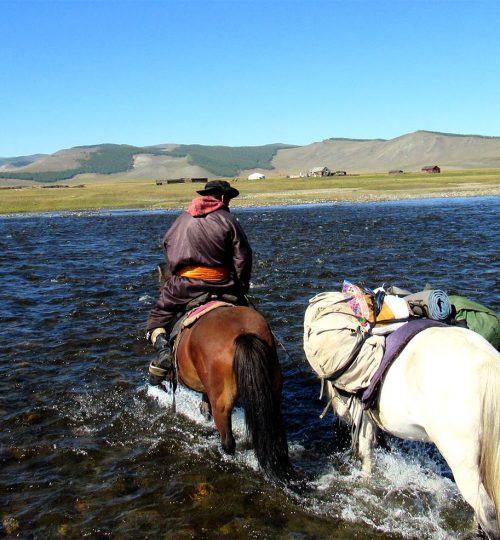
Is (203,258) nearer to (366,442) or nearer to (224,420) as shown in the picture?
(224,420)

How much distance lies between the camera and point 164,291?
21.7ft

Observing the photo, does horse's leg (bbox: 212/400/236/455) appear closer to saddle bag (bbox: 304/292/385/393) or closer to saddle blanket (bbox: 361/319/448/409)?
saddle bag (bbox: 304/292/385/393)

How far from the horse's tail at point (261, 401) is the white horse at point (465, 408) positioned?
1.32m

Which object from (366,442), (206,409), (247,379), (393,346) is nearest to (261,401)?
(247,379)

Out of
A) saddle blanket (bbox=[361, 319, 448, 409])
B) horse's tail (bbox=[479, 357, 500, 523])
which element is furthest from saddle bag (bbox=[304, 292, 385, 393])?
horse's tail (bbox=[479, 357, 500, 523])

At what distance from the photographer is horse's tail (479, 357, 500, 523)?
11.9 feet

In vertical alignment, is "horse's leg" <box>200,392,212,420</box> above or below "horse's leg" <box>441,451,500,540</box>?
below

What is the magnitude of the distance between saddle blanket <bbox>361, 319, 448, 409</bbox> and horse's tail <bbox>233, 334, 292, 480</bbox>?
2.79 ft

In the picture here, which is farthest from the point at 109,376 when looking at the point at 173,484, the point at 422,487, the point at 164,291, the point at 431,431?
the point at 431,431

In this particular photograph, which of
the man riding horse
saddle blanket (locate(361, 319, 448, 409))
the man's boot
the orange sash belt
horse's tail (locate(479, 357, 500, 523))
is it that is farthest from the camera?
the man's boot

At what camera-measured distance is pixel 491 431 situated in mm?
3645

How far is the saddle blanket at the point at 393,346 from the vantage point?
444 centimetres

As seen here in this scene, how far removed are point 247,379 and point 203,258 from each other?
1830 millimetres

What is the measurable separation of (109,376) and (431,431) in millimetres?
5562
